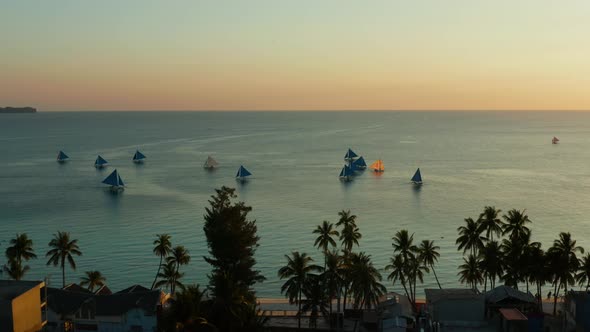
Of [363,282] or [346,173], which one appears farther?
[346,173]

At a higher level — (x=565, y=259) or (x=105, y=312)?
(x=565, y=259)

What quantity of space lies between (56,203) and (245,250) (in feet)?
265

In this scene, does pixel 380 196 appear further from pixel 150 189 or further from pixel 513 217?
pixel 513 217

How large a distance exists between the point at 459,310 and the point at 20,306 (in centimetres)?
3283

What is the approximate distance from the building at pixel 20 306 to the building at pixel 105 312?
324 cm

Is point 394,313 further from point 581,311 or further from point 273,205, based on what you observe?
point 273,205

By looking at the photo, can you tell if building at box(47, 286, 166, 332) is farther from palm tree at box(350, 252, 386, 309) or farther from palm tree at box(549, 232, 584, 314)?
palm tree at box(549, 232, 584, 314)

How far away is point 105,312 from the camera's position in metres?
46.4

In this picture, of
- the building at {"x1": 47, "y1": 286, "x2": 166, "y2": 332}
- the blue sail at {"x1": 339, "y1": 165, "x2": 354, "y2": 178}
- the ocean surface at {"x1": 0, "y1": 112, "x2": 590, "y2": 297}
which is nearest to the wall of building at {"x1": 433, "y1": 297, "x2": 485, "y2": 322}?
the building at {"x1": 47, "y1": 286, "x2": 166, "y2": 332}

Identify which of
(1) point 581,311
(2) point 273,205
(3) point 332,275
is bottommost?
(1) point 581,311

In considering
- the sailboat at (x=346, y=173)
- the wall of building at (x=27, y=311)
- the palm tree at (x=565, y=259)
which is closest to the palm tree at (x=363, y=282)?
the palm tree at (x=565, y=259)

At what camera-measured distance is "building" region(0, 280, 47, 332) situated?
3922 cm

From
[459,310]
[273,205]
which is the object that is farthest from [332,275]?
[273,205]

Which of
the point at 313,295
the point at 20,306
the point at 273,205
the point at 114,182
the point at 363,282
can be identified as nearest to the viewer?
the point at 20,306
